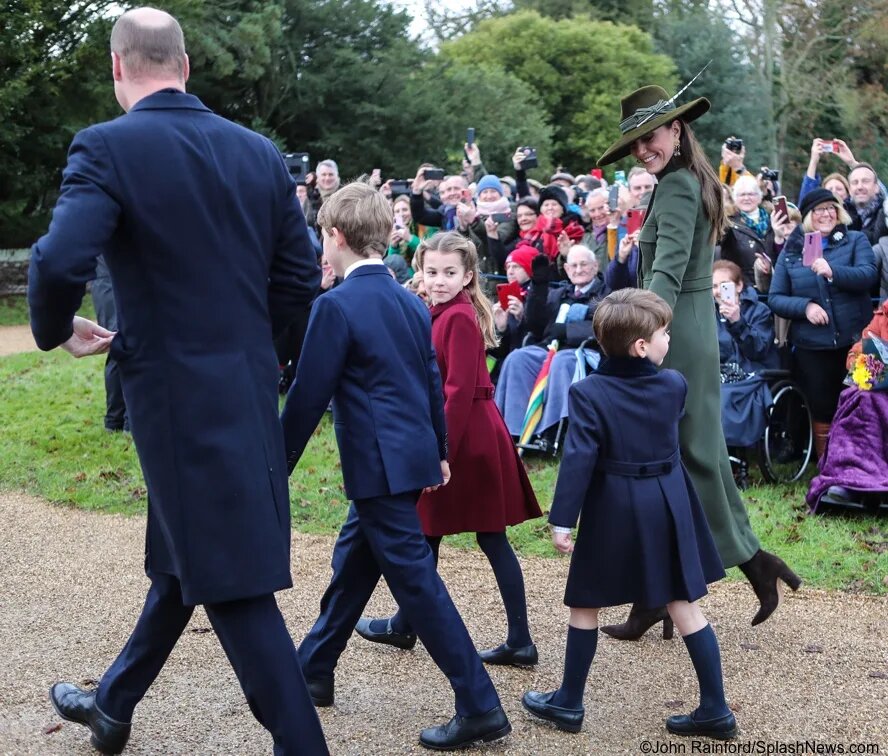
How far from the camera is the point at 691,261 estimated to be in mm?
4707

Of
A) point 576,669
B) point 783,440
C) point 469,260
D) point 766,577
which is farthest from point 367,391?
point 783,440

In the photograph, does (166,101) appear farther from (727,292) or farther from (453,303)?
(727,292)

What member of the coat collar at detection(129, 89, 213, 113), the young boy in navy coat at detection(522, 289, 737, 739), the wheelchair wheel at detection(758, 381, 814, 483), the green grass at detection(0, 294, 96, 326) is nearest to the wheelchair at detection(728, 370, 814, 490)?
the wheelchair wheel at detection(758, 381, 814, 483)

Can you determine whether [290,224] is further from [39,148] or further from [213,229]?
[39,148]

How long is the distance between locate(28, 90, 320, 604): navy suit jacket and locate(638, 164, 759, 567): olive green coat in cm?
187

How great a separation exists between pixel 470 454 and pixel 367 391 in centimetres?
86

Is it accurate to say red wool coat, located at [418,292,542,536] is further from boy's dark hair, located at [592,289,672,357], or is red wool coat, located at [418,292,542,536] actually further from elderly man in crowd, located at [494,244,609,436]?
elderly man in crowd, located at [494,244,609,436]

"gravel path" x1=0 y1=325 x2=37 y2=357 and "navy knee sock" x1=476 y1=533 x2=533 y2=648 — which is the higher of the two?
"gravel path" x1=0 y1=325 x2=37 y2=357

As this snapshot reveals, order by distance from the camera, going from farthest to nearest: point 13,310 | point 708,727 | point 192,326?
point 13,310 < point 708,727 < point 192,326

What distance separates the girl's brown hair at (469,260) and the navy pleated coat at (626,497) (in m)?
0.86

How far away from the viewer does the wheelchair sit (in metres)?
7.49

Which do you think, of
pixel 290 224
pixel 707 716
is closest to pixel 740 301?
pixel 707 716

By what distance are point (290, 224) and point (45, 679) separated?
2201 mm

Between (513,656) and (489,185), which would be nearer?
(513,656)
